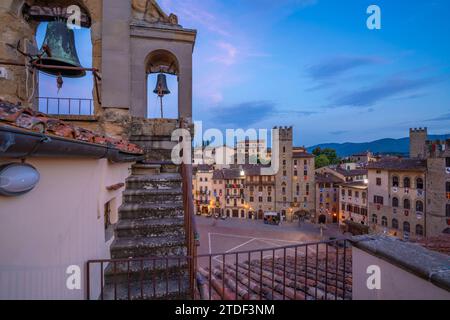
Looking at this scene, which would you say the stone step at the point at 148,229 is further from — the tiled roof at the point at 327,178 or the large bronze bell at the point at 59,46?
the tiled roof at the point at 327,178

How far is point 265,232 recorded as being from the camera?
30.8 metres

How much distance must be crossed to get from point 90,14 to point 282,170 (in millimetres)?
41766

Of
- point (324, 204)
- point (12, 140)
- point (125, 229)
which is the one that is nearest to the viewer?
point (12, 140)

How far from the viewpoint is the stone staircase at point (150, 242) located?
10.0ft

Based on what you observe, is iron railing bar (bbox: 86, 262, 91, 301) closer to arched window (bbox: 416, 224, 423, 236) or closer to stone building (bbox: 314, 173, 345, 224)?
arched window (bbox: 416, 224, 423, 236)

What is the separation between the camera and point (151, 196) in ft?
14.3

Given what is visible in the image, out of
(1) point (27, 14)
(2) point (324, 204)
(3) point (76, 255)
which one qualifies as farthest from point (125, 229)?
(2) point (324, 204)

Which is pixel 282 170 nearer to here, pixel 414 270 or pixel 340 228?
pixel 340 228

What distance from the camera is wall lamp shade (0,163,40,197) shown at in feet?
5.35

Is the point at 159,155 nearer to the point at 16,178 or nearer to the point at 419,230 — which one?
the point at 16,178

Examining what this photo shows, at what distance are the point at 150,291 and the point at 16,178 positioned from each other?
2.24 meters

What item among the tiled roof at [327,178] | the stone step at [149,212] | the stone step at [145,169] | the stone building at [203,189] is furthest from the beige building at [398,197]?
the stone step at [149,212]

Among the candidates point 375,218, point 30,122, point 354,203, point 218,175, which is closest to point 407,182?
point 375,218

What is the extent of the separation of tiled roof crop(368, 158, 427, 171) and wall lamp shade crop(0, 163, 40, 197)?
3553cm
